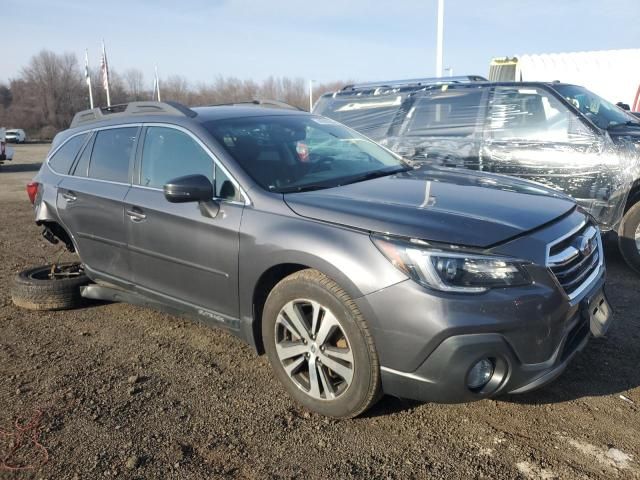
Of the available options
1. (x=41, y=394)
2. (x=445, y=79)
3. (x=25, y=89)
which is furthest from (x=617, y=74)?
(x=25, y=89)

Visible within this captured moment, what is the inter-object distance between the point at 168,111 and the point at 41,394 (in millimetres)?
2055

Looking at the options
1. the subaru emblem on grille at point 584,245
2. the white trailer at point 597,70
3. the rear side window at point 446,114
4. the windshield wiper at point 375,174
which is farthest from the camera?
the white trailer at point 597,70

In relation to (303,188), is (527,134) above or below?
above

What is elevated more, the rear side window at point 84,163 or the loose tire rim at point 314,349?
the rear side window at point 84,163

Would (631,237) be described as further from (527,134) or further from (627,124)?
(527,134)

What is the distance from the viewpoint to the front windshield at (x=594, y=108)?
18.8 feet

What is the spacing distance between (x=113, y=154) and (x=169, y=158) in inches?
29.8

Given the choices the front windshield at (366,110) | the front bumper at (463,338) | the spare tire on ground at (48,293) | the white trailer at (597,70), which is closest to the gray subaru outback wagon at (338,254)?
the front bumper at (463,338)

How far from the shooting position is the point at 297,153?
3.69 metres

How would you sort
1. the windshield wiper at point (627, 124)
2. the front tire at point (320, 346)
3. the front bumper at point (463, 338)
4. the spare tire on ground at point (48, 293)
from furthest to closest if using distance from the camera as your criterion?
1. the windshield wiper at point (627, 124)
2. the spare tire on ground at point (48, 293)
3. the front tire at point (320, 346)
4. the front bumper at point (463, 338)

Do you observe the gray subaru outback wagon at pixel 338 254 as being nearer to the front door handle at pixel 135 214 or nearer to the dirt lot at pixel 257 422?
the front door handle at pixel 135 214

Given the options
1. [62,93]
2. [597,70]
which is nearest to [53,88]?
[62,93]

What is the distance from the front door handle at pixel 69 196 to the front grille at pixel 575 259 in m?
3.62

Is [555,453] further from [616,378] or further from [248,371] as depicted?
[248,371]
